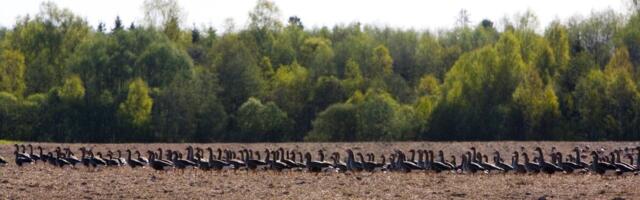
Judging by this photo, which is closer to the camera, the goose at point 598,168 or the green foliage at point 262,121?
the goose at point 598,168

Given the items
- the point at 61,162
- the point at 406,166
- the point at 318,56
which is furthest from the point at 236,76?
the point at 406,166

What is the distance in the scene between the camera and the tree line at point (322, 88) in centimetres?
8488

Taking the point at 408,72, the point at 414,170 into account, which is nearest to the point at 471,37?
the point at 408,72

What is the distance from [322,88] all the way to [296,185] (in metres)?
56.4

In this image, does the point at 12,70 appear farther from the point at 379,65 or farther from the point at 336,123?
the point at 336,123

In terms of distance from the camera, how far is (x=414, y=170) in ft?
147

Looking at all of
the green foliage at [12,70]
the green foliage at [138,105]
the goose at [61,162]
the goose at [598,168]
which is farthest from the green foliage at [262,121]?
the goose at [598,168]

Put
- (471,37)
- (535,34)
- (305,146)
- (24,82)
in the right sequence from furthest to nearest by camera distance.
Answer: (471,37) → (24,82) → (535,34) → (305,146)

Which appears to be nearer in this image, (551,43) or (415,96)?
(551,43)

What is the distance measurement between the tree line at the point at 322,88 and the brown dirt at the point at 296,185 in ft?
139

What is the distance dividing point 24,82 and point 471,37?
33955 mm

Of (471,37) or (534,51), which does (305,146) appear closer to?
(534,51)

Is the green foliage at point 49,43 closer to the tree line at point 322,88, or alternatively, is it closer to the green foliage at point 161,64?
the tree line at point 322,88

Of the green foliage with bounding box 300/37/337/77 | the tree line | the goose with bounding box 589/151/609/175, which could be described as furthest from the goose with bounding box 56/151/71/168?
the green foliage with bounding box 300/37/337/77
